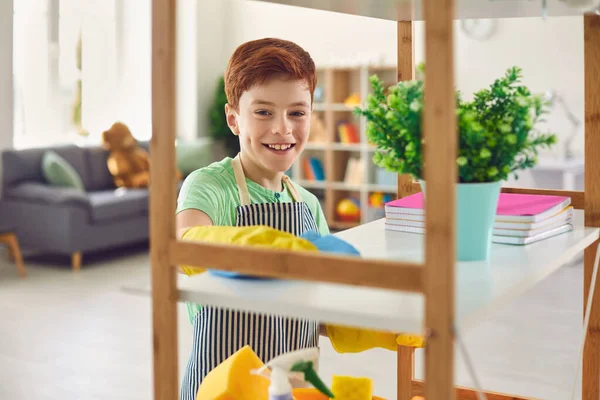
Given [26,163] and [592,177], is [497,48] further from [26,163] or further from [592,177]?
[592,177]

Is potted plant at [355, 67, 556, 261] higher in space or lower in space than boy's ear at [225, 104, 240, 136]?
lower

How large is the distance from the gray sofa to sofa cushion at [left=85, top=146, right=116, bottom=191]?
0.07 meters

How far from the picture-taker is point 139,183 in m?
6.72

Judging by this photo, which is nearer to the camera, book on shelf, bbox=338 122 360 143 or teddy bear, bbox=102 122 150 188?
teddy bear, bbox=102 122 150 188

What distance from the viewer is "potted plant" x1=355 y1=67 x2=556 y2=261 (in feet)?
4.06

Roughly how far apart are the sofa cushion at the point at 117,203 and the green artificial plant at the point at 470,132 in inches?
197

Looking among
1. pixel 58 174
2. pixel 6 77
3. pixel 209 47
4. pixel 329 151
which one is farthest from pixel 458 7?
pixel 209 47

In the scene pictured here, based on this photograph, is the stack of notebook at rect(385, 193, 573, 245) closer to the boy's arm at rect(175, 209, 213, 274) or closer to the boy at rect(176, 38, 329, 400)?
the boy at rect(176, 38, 329, 400)

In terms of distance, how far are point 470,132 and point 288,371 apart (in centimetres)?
48

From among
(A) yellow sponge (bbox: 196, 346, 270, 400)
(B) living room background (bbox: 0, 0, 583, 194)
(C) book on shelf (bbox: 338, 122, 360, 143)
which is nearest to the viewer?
(A) yellow sponge (bbox: 196, 346, 270, 400)

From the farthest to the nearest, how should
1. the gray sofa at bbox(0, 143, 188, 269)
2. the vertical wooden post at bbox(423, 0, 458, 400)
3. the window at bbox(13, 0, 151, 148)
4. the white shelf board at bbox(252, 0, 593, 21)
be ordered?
the window at bbox(13, 0, 151, 148)
the gray sofa at bbox(0, 143, 188, 269)
the white shelf board at bbox(252, 0, 593, 21)
the vertical wooden post at bbox(423, 0, 458, 400)

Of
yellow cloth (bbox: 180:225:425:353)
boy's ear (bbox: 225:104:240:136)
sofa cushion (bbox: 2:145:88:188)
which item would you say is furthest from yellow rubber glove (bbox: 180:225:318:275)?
sofa cushion (bbox: 2:145:88:188)

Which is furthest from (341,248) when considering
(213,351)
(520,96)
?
(213,351)

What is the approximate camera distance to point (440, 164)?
3.24 ft
